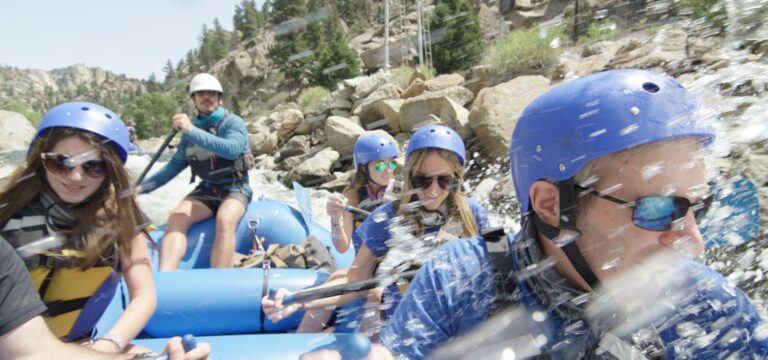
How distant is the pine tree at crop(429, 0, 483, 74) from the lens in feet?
92.9

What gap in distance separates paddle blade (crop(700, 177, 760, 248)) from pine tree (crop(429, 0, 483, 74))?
25905 mm

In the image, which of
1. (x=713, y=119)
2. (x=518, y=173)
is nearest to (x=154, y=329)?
(x=518, y=173)

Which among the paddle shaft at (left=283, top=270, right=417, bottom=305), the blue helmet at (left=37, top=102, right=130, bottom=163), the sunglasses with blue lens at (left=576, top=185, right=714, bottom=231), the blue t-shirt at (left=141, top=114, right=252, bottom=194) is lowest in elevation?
the paddle shaft at (left=283, top=270, right=417, bottom=305)

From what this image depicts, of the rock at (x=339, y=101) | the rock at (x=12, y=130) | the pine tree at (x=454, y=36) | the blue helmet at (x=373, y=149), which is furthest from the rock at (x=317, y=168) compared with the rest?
the pine tree at (x=454, y=36)

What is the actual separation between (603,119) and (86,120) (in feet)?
8.97

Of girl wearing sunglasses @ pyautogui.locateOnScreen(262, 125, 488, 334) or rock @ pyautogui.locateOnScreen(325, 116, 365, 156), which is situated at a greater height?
girl wearing sunglasses @ pyautogui.locateOnScreen(262, 125, 488, 334)

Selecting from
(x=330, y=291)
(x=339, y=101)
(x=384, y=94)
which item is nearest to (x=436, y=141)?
(x=330, y=291)

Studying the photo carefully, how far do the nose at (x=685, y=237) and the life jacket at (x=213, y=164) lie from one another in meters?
4.78

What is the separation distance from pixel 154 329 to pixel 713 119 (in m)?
3.99

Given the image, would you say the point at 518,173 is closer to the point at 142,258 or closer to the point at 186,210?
the point at 142,258

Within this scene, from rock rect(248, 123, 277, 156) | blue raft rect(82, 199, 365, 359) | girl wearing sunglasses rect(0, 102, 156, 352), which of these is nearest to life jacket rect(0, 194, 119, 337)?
girl wearing sunglasses rect(0, 102, 156, 352)

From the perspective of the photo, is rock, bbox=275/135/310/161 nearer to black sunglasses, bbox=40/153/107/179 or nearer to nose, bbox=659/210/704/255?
black sunglasses, bbox=40/153/107/179

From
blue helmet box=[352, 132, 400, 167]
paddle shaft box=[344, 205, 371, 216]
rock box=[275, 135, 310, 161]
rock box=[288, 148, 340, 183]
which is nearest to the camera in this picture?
paddle shaft box=[344, 205, 371, 216]

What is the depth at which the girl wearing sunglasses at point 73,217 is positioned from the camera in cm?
253
